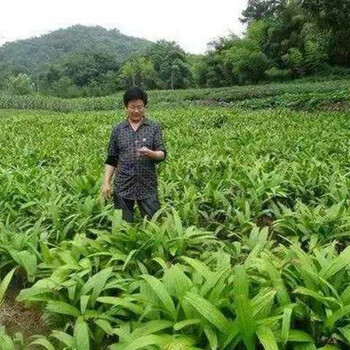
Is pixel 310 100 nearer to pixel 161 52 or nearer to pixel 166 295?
pixel 166 295

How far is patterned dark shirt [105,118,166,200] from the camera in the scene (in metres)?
4.41

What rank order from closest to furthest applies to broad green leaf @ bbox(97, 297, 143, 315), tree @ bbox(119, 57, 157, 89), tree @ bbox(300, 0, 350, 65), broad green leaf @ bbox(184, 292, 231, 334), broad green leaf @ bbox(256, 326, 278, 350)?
broad green leaf @ bbox(256, 326, 278, 350) → broad green leaf @ bbox(184, 292, 231, 334) → broad green leaf @ bbox(97, 297, 143, 315) → tree @ bbox(300, 0, 350, 65) → tree @ bbox(119, 57, 157, 89)

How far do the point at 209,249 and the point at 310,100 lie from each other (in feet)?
69.7

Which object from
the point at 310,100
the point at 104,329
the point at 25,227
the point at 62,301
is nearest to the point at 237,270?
the point at 104,329

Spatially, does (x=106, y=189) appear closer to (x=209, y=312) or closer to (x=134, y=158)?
(x=134, y=158)

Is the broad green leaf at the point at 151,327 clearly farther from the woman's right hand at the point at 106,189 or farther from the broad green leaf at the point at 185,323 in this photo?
the woman's right hand at the point at 106,189

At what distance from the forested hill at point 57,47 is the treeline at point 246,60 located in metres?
22.2

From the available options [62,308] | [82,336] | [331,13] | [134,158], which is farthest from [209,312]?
[331,13]

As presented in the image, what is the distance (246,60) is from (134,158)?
1818 inches

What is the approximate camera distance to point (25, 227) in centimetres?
492

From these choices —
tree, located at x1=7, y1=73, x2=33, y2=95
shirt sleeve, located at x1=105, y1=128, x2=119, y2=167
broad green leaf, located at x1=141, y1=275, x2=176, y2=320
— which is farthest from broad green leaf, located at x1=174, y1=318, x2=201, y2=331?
tree, located at x1=7, y1=73, x2=33, y2=95

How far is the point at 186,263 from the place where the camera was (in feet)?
12.3

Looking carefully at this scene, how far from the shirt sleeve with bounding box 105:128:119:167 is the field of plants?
0.54 meters

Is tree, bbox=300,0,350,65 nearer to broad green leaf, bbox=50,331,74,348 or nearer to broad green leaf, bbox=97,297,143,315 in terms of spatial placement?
broad green leaf, bbox=97,297,143,315
